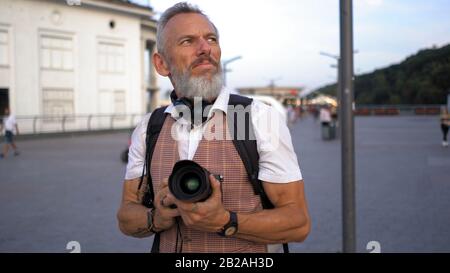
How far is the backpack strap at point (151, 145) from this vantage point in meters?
1.96

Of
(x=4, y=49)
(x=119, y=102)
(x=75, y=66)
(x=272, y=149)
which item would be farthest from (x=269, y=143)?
(x=119, y=102)

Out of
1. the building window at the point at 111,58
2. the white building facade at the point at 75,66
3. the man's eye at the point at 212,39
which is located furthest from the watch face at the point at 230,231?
the building window at the point at 111,58

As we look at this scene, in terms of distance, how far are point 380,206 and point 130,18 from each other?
92.6 feet

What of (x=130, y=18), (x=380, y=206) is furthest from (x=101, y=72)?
(x=380, y=206)

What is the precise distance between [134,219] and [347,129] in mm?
2222

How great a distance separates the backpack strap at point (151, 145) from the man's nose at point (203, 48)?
0.29 meters

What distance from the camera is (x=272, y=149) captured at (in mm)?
1782

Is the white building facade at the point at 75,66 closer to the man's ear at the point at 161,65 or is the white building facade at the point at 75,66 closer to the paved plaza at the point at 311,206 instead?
the paved plaza at the point at 311,206

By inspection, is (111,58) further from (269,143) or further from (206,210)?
(206,210)

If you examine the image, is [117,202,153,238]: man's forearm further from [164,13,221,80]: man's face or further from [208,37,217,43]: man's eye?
[208,37,217,43]: man's eye

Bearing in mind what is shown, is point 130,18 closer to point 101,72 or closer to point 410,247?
point 101,72

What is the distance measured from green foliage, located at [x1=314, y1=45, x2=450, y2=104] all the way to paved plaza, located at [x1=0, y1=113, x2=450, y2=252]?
0.85m

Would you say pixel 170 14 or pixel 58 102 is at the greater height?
pixel 58 102
